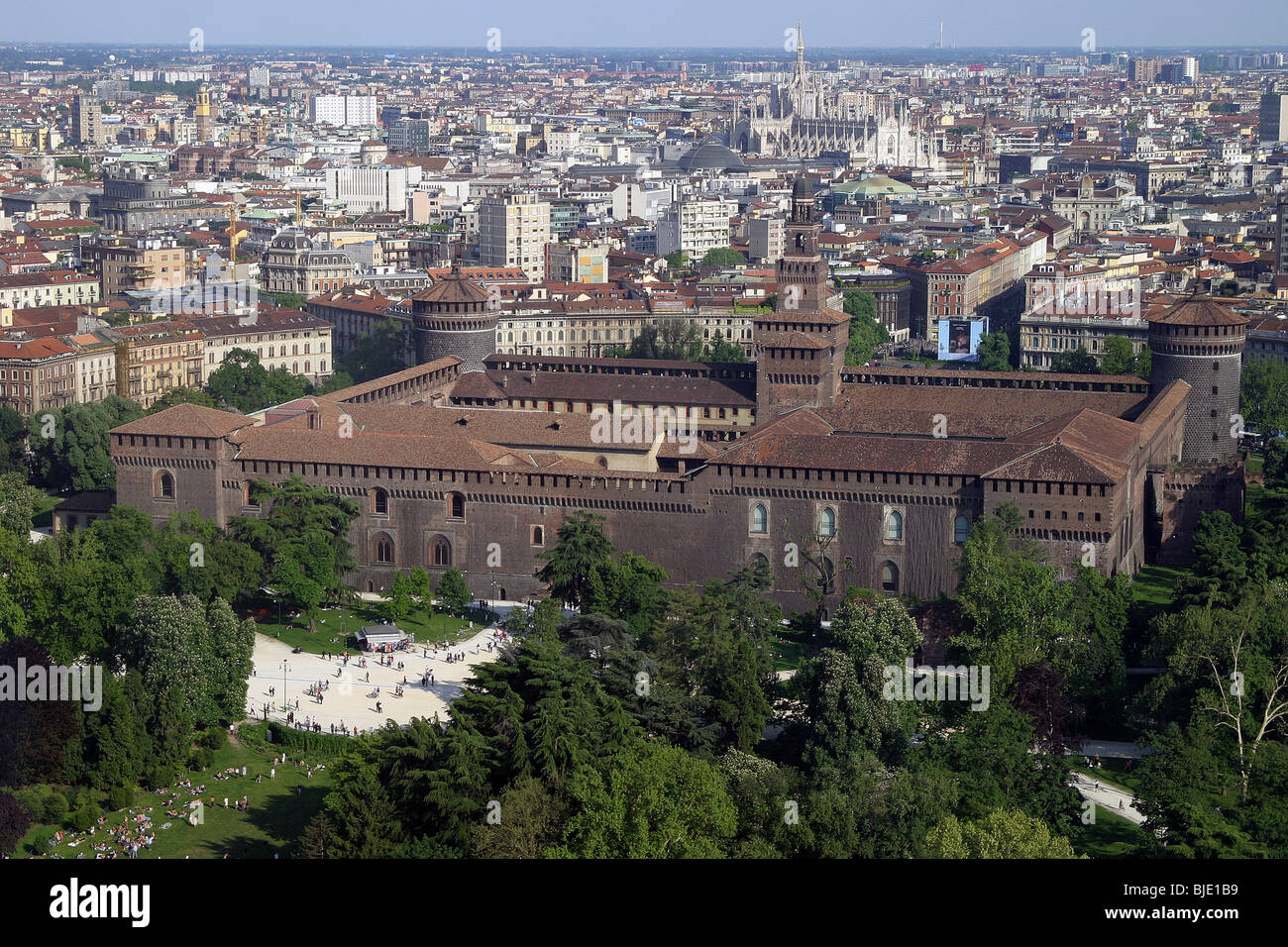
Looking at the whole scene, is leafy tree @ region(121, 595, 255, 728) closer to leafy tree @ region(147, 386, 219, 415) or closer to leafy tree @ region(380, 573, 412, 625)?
leafy tree @ region(380, 573, 412, 625)

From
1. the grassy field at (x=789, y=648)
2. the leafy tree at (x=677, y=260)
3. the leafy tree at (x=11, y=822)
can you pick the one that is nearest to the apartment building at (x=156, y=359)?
the grassy field at (x=789, y=648)

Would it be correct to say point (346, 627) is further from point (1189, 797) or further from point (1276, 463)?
point (1276, 463)

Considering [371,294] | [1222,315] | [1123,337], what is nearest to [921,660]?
[1222,315]

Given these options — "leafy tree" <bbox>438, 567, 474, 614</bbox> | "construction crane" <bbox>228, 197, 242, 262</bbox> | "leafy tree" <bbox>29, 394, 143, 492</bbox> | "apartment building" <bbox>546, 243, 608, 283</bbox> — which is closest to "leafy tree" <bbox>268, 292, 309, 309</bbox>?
"construction crane" <bbox>228, 197, 242, 262</bbox>

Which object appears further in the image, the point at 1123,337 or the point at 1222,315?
the point at 1123,337

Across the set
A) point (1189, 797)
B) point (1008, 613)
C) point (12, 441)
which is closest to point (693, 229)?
point (12, 441)
